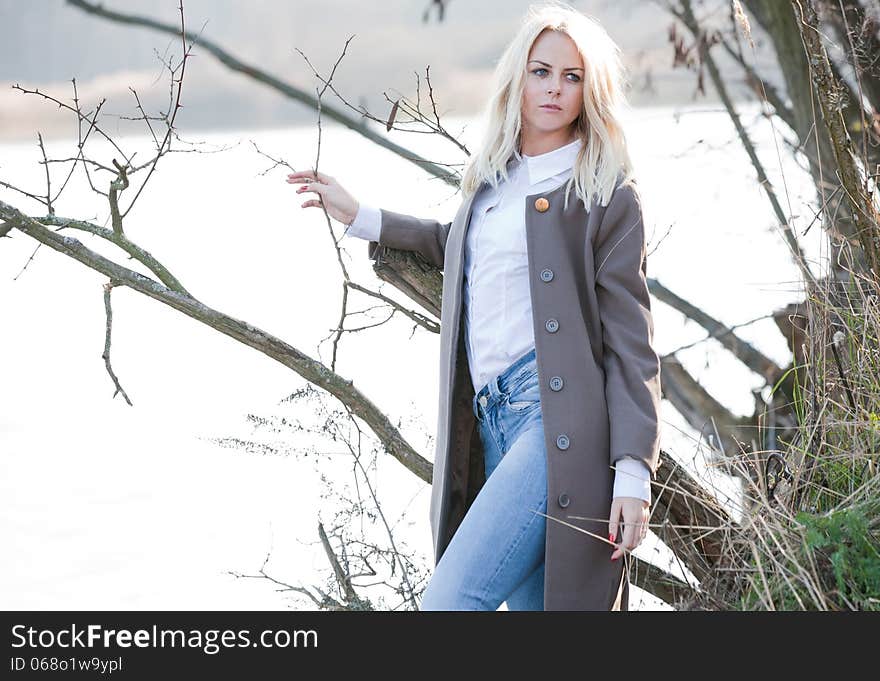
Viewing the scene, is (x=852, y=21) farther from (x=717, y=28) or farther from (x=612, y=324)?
(x=612, y=324)

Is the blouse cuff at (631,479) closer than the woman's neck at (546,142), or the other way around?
the blouse cuff at (631,479)

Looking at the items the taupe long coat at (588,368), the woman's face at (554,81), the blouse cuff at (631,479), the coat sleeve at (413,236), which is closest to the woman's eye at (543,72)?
the woman's face at (554,81)

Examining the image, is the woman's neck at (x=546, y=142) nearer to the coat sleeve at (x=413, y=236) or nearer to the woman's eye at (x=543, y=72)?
the woman's eye at (x=543, y=72)

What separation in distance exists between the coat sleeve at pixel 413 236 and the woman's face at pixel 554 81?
1.07 ft

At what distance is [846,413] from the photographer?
206 centimetres

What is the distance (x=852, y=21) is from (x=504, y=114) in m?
3.42

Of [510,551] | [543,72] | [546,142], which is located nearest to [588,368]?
[510,551]

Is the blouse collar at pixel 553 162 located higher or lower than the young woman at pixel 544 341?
higher

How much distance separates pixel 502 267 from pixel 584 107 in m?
0.36

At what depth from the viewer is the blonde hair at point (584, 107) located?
6.40 ft

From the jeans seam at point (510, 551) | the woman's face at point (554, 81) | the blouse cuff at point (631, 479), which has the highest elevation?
the woman's face at point (554, 81)

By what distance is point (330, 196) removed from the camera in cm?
208

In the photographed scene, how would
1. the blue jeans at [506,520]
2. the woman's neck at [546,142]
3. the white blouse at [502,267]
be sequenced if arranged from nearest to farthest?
the blue jeans at [506,520], the white blouse at [502,267], the woman's neck at [546,142]

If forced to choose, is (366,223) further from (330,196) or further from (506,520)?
(506,520)
